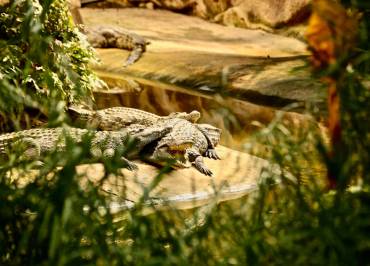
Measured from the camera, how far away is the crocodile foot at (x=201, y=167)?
5703mm

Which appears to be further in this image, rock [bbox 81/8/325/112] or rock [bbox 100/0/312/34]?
rock [bbox 100/0/312/34]

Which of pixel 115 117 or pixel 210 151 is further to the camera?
pixel 115 117

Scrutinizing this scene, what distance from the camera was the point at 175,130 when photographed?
6.11 meters

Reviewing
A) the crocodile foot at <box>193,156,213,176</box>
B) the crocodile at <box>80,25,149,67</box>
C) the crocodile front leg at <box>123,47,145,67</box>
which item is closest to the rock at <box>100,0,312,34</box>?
the crocodile at <box>80,25,149,67</box>

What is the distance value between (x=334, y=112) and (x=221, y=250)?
1.48 feet

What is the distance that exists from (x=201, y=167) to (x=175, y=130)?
514mm

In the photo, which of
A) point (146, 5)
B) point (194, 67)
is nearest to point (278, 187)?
point (194, 67)

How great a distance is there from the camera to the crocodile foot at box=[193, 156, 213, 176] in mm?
5703

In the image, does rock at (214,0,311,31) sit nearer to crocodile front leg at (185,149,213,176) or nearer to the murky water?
the murky water

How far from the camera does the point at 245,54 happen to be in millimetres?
12867

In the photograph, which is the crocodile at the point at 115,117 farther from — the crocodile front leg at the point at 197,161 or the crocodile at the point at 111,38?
the crocodile at the point at 111,38

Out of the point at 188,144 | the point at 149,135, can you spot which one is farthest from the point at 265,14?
the point at 149,135

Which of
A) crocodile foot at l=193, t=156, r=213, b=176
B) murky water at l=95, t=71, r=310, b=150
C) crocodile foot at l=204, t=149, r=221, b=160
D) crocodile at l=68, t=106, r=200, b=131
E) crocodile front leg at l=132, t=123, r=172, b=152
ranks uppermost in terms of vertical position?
crocodile front leg at l=132, t=123, r=172, b=152

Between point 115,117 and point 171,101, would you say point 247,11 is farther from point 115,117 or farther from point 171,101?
point 115,117
